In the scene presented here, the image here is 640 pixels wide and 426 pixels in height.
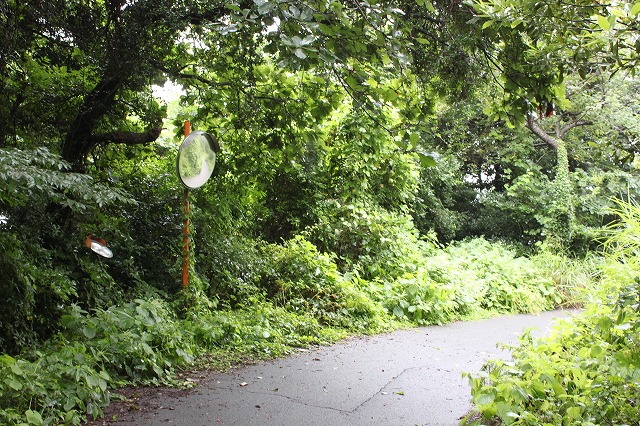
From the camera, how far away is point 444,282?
419 inches

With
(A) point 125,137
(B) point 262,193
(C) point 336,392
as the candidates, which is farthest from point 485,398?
(B) point 262,193

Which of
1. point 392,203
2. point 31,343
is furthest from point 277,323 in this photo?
point 392,203

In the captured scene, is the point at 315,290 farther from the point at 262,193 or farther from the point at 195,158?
the point at 195,158

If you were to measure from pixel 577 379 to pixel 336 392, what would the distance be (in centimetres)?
215

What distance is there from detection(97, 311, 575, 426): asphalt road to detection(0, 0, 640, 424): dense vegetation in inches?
16.6

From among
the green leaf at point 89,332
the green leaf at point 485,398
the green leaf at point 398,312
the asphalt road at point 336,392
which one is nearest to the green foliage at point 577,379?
the green leaf at point 485,398

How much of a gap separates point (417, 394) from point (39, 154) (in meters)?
4.15

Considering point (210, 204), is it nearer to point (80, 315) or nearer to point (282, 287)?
point (282, 287)

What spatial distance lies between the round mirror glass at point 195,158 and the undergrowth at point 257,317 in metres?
1.44

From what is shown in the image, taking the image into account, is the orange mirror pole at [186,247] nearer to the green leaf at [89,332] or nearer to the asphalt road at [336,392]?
the asphalt road at [336,392]

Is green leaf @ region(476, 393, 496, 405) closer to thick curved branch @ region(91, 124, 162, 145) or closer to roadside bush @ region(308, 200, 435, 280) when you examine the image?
thick curved branch @ region(91, 124, 162, 145)

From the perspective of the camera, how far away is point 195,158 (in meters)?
6.82

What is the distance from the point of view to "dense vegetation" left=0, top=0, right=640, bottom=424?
401cm

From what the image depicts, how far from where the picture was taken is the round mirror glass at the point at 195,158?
663 cm
